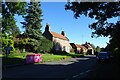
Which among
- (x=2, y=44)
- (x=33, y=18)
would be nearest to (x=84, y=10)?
(x=2, y=44)

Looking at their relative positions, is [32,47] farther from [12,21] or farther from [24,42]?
[12,21]

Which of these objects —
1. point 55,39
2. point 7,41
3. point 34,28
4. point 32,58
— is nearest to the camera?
point 32,58

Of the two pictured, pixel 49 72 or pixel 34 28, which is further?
pixel 34 28

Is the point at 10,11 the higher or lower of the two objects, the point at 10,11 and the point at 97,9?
the higher

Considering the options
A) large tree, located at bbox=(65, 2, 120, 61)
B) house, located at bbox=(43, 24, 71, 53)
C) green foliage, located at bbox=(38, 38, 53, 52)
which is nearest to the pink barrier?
large tree, located at bbox=(65, 2, 120, 61)

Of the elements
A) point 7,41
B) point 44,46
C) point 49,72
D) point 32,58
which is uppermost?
point 7,41

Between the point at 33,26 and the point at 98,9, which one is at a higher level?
the point at 33,26

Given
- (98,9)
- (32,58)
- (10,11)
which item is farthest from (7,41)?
(98,9)

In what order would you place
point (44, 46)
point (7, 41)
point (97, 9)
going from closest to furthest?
1. point (97, 9)
2. point (7, 41)
3. point (44, 46)

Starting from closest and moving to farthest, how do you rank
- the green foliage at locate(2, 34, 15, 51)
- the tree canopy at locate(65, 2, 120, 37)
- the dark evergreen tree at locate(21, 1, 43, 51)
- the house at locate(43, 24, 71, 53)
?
the tree canopy at locate(65, 2, 120, 37), the green foliage at locate(2, 34, 15, 51), the dark evergreen tree at locate(21, 1, 43, 51), the house at locate(43, 24, 71, 53)

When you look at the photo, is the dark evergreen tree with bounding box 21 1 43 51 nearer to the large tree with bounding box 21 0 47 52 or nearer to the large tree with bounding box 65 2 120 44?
the large tree with bounding box 21 0 47 52

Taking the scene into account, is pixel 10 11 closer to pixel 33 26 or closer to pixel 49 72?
pixel 33 26

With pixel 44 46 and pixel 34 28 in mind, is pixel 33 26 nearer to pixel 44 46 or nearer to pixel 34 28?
pixel 34 28

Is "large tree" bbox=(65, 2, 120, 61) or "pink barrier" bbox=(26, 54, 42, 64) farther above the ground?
"large tree" bbox=(65, 2, 120, 61)
